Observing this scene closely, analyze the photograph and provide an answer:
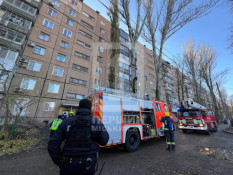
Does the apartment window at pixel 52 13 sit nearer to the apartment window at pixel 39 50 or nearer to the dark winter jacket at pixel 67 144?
the apartment window at pixel 39 50

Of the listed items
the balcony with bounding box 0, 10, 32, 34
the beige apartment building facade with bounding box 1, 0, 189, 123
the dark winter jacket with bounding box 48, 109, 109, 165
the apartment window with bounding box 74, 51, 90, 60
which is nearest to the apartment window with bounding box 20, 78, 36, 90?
the beige apartment building facade with bounding box 1, 0, 189, 123

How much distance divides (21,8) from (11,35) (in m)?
4.23

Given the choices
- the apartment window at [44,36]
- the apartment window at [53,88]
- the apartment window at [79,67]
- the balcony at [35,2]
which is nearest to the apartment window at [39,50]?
the apartment window at [44,36]

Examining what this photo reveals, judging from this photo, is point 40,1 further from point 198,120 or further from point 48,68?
point 198,120

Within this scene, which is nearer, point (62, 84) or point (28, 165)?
point (28, 165)

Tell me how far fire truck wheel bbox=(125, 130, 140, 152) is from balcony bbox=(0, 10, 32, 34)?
16654mm

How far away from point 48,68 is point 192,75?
88.5 ft

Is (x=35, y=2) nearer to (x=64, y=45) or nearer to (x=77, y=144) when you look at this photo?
(x=64, y=45)

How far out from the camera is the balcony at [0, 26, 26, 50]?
1073 centimetres

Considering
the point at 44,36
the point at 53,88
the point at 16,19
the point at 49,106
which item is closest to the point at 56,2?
the point at 44,36

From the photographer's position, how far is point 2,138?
212 inches

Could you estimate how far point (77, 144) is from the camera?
159cm

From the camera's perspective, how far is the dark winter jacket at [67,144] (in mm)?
1589

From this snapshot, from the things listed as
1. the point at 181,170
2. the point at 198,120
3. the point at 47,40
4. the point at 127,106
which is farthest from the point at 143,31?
the point at 47,40
